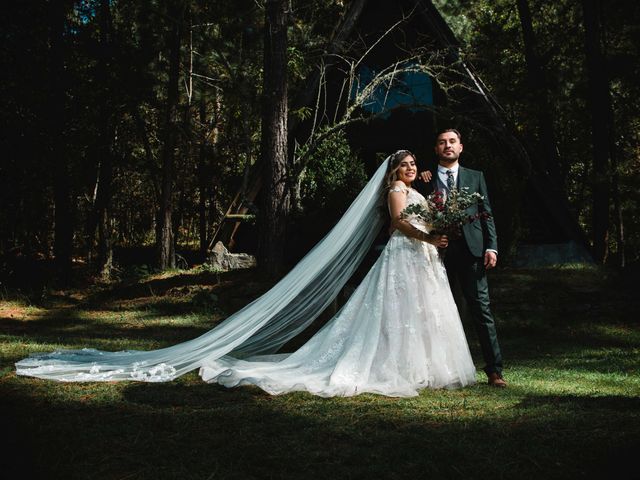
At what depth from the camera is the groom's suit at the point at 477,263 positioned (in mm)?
5570

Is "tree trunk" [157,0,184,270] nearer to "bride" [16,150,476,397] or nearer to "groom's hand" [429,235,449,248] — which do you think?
"bride" [16,150,476,397]

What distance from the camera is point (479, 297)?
18.4 ft

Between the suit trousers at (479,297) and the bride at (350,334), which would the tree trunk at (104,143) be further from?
the suit trousers at (479,297)

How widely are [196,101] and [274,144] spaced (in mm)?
6665

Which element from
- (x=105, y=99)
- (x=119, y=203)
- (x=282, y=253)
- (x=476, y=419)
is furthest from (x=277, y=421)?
(x=119, y=203)

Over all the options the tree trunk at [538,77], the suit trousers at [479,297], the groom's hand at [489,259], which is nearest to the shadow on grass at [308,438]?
the suit trousers at [479,297]

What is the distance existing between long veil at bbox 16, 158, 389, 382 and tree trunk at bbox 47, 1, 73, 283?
300 inches

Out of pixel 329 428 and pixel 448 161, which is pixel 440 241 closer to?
pixel 448 161

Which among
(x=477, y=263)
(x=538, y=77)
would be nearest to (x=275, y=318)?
(x=477, y=263)

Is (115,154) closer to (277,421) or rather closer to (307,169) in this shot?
(307,169)

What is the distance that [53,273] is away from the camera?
14.3 metres

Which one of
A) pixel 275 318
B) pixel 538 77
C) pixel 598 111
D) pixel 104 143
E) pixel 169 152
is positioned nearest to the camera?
pixel 275 318

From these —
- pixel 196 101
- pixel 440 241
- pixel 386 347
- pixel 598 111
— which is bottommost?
pixel 386 347

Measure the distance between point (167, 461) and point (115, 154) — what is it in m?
14.2
